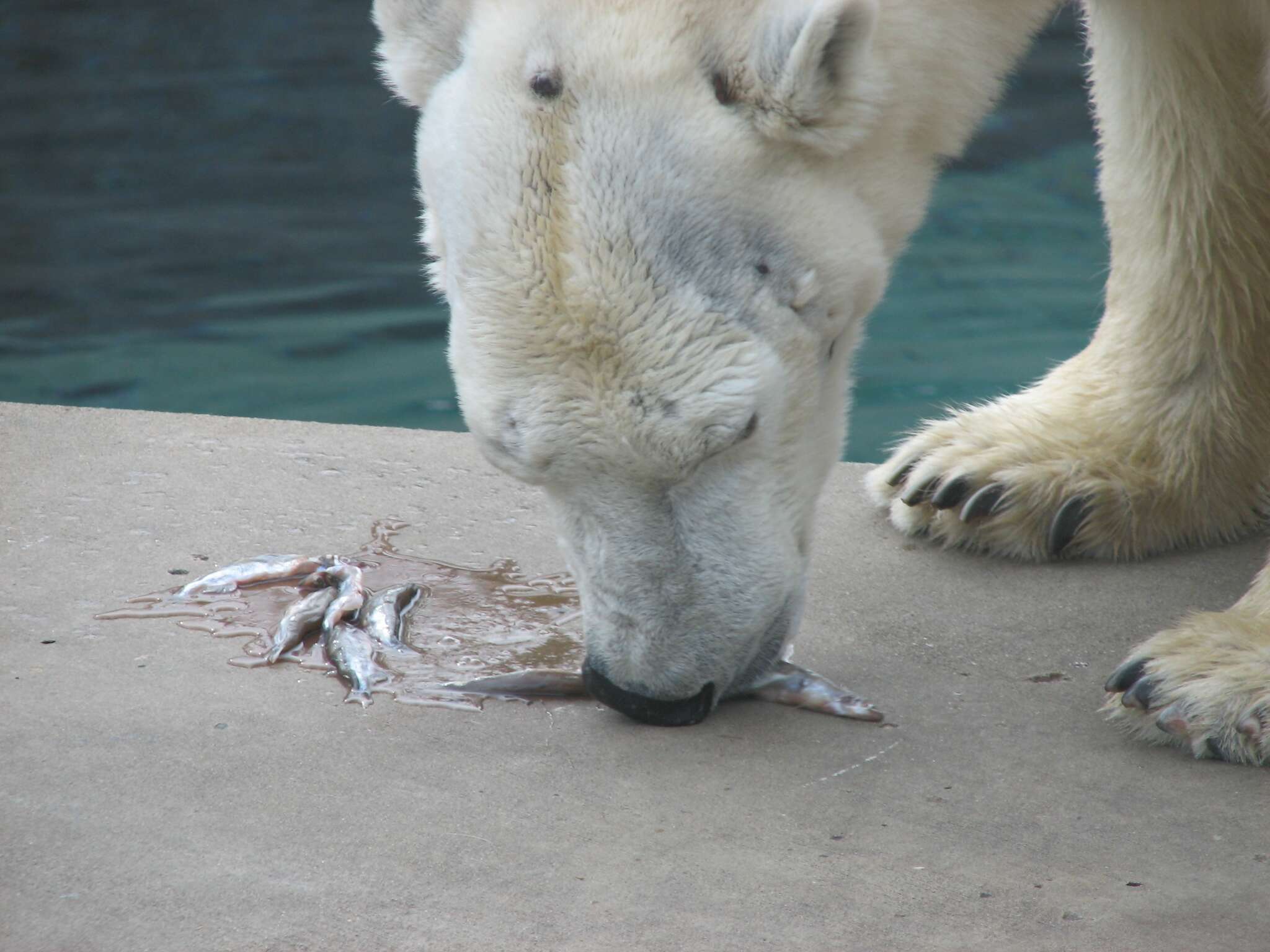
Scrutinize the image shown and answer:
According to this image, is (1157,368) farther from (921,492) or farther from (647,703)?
(647,703)

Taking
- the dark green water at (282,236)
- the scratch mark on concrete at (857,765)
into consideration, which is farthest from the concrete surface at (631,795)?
the dark green water at (282,236)

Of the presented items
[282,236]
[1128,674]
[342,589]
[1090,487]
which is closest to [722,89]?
[1128,674]

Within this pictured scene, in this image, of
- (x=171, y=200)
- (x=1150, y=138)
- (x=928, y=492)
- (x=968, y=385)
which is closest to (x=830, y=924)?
(x=928, y=492)

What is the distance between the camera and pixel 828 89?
1.61 metres

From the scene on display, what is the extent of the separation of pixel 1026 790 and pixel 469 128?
997 mm

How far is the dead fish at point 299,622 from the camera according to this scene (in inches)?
84.2

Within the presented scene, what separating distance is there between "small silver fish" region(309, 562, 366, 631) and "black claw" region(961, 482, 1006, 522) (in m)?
0.99

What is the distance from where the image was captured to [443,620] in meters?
2.24

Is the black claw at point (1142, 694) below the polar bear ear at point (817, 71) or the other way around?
below

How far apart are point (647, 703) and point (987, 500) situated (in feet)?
2.84

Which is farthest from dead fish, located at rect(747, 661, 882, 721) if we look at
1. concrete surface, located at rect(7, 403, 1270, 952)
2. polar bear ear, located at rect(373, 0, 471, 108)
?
polar bear ear, located at rect(373, 0, 471, 108)

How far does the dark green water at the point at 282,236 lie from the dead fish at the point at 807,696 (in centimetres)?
324

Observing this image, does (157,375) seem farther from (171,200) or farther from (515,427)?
(515,427)

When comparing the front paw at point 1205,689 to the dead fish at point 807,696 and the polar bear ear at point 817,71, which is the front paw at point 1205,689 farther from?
the polar bear ear at point 817,71
